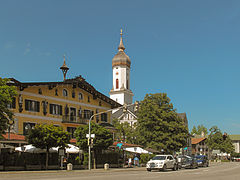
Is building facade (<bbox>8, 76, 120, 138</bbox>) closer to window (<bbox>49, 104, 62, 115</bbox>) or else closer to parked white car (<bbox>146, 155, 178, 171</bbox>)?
window (<bbox>49, 104, 62, 115</bbox>)

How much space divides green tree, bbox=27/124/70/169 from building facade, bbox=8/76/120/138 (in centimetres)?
679

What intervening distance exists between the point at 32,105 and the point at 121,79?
69.3m

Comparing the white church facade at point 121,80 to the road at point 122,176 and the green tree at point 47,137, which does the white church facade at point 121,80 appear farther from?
the road at point 122,176

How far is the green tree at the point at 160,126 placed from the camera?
59.8 metres

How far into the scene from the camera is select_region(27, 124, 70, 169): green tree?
3562cm

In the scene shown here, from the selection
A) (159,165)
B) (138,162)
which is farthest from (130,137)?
(159,165)

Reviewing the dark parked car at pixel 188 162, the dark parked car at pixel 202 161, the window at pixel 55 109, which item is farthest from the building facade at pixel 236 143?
the window at pixel 55 109

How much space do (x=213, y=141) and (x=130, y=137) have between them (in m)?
39.2

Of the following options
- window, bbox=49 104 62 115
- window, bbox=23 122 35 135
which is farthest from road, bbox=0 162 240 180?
window, bbox=49 104 62 115

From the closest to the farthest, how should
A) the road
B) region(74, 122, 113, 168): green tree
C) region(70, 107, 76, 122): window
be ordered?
the road < region(74, 122, 113, 168): green tree < region(70, 107, 76, 122): window

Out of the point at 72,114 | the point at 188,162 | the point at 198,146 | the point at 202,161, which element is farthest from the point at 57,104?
the point at 198,146

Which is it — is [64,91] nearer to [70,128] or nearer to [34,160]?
[70,128]

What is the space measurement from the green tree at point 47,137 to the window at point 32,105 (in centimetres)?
766

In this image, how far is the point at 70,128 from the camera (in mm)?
50062
